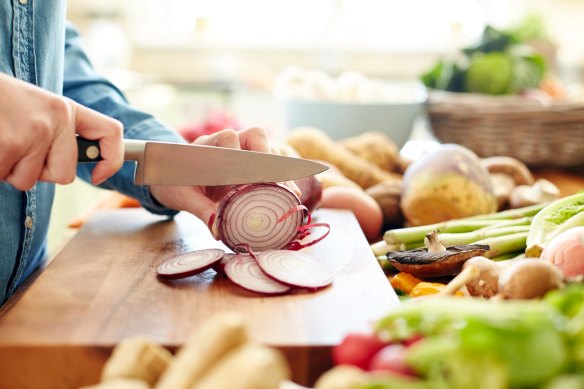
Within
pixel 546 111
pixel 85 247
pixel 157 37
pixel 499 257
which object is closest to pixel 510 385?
pixel 499 257

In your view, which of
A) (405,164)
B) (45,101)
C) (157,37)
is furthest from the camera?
(157,37)

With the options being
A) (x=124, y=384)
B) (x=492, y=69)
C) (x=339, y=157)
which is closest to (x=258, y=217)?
(x=124, y=384)

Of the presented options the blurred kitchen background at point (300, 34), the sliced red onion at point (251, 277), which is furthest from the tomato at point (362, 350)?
Answer: the blurred kitchen background at point (300, 34)

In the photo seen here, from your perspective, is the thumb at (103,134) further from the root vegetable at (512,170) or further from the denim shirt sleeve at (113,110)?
the root vegetable at (512,170)

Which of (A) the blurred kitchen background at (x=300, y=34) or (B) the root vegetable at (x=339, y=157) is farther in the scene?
(A) the blurred kitchen background at (x=300, y=34)

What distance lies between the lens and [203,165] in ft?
3.87

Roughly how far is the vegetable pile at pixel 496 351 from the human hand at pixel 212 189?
672 mm

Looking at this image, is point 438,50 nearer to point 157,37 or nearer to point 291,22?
point 291,22

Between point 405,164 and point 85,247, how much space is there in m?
1.04

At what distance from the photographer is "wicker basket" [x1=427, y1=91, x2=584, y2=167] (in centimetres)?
221

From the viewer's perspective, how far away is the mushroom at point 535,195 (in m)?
1.60

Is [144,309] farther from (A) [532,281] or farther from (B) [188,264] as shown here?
(A) [532,281]

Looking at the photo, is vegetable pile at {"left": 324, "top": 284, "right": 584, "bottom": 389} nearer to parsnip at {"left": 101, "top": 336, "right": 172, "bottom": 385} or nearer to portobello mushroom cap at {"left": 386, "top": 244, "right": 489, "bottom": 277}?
parsnip at {"left": 101, "top": 336, "right": 172, "bottom": 385}

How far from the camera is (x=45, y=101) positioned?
0.92 metres
